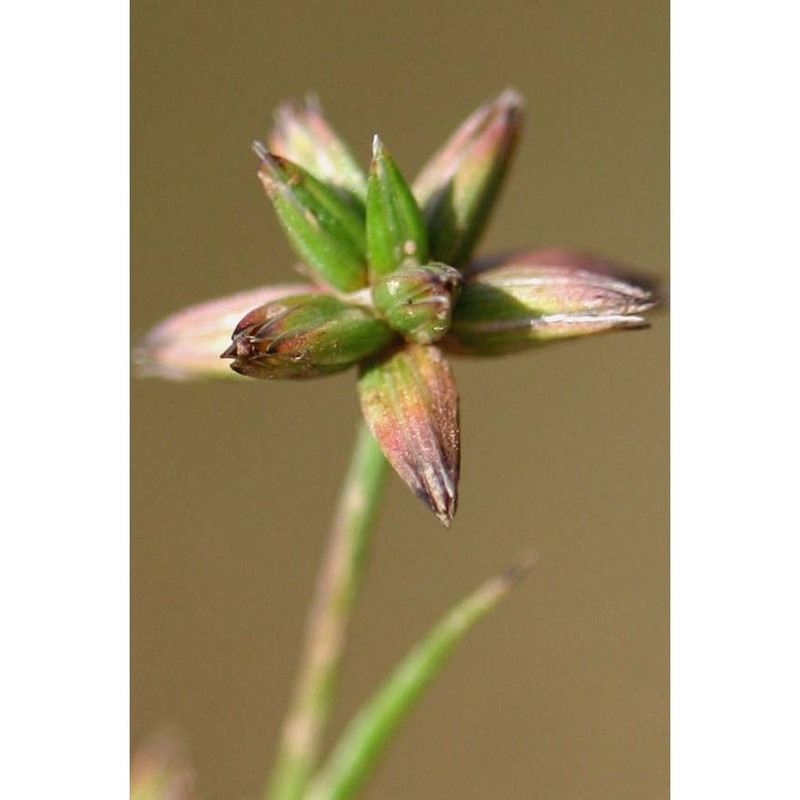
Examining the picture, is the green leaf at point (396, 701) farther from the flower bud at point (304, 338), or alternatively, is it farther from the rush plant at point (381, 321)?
the flower bud at point (304, 338)

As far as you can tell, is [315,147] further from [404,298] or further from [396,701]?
[396,701]

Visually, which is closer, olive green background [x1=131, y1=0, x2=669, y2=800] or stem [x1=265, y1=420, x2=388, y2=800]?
stem [x1=265, y1=420, x2=388, y2=800]

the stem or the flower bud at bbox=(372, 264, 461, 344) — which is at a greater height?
the flower bud at bbox=(372, 264, 461, 344)

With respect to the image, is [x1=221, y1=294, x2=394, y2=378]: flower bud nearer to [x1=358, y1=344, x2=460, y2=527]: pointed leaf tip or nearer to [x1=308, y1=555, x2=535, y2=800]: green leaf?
[x1=358, y1=344, x2=460, y2=527]: pointed leaf tip

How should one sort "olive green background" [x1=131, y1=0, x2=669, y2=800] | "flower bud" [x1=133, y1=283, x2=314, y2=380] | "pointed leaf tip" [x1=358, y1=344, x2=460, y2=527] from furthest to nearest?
"olive green background" [x1=131, y1=0, x2=669, y2=800]
"flower bud" [x1=133, y1=283, x2=314, y2=380]
"pointed leaf tip" [x1=358, y1=344, x2=460, y2=527]

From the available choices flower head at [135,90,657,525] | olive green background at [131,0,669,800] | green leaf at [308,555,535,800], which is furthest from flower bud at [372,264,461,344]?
olive green background at [131,0,669,800]

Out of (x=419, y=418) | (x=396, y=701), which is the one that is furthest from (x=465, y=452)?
(x=419, y=418)
